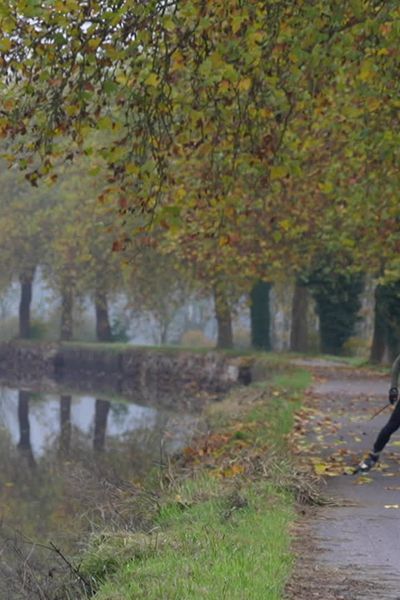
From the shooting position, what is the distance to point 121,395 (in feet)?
157

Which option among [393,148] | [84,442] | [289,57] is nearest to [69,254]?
[84,442]

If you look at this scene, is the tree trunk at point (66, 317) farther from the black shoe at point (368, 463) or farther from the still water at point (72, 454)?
the black shoe at point (368, 463)

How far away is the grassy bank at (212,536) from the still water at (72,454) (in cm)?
82

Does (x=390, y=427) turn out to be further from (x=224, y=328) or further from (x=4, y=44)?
(x=224, y=328)

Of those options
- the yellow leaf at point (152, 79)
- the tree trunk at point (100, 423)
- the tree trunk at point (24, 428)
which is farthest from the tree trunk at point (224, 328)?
the yellow leaf at point (152, 79)

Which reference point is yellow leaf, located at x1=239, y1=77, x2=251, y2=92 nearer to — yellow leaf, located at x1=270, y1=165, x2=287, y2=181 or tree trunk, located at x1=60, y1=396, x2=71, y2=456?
yellow leaf, located at x1=270, y1=165, x2=287, y2=181

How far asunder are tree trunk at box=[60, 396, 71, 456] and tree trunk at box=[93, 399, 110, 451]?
2.27 ft

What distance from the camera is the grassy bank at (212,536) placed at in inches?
365

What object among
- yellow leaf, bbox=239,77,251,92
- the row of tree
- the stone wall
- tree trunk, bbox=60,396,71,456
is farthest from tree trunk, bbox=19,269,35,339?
yellow leaf, bbox=239,77,251,92

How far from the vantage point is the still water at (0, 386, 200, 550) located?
54.4 ft

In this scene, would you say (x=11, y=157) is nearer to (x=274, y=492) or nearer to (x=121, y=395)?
(x=274, y=492)

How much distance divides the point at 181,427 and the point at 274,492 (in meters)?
15.8

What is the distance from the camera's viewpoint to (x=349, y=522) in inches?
505

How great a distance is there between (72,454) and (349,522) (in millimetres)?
16889
